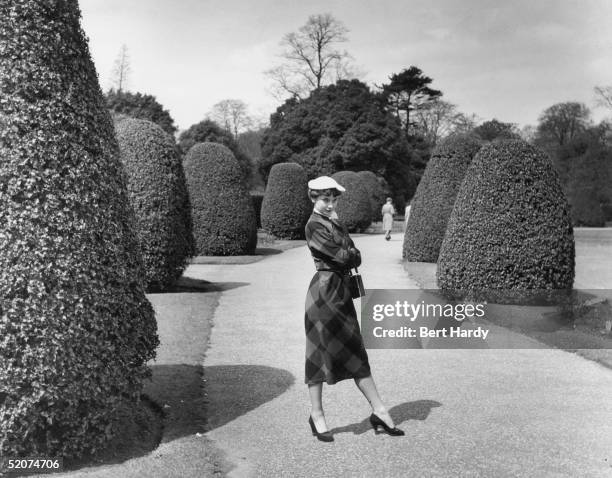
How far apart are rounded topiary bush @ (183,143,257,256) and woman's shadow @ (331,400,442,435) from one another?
13257 millimetres

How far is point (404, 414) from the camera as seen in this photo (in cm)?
555

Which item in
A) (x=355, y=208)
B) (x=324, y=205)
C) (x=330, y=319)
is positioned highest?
(x=324, y=205)

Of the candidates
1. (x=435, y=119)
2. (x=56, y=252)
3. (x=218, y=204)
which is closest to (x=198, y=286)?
(x=218, y=204)

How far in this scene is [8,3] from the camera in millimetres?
4418

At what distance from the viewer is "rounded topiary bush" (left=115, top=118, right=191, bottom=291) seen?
11.9 metres

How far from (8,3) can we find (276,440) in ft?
11.6

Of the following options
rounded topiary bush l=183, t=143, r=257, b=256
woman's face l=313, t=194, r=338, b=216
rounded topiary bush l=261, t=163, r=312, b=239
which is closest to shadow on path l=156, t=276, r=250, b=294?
rounded topiary bush l=183, t=143, r=257, b=256

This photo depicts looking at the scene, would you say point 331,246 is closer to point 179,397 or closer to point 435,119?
point 179,397

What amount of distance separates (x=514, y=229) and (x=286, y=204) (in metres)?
17.4

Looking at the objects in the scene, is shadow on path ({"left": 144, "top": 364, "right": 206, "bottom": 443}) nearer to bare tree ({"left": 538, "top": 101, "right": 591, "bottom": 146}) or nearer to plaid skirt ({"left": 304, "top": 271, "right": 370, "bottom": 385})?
plaid skirt ({"left": 304, "top": 271, "right": 370, "bottom": 385})

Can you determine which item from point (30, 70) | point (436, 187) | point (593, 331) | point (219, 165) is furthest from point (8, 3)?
point (219, 165)

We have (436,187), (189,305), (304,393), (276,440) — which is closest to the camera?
(276,440)

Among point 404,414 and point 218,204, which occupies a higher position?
point 218,204

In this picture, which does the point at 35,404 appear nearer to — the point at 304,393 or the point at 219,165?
the point at 304,393
